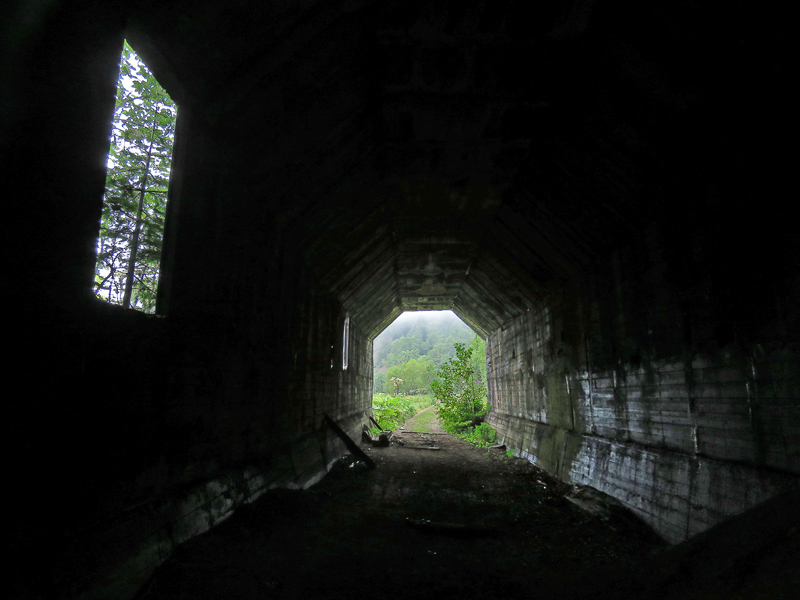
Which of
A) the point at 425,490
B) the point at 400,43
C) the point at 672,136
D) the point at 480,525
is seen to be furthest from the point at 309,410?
the point at 672,136

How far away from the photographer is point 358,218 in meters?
9.66

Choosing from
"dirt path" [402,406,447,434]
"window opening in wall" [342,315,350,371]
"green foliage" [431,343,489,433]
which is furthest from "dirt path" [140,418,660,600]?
"dirt path" [402,406,447,434]

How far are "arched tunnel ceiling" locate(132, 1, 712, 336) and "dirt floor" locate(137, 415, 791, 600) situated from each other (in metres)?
4.60

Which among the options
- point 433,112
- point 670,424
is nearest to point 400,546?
point 670,424

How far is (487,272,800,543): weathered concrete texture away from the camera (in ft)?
15.8

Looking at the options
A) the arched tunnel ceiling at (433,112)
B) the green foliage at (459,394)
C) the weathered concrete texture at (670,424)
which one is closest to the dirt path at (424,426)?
the green foliage at (459,394)

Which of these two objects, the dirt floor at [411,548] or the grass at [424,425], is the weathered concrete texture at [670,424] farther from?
the grass at [424,425]

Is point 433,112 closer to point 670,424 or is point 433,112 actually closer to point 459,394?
point 670,424

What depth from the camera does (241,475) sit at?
6191 mm

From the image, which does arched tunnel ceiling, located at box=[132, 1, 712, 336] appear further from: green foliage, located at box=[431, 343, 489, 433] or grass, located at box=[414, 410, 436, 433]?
grass, located at box=[414, 410, 436, 433]

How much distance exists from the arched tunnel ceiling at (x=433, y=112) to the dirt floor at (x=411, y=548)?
4595 millimetres

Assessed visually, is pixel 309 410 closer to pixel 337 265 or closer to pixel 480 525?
pixel 337 265

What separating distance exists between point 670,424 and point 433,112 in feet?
19.7

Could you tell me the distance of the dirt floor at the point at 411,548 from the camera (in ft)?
13.5
